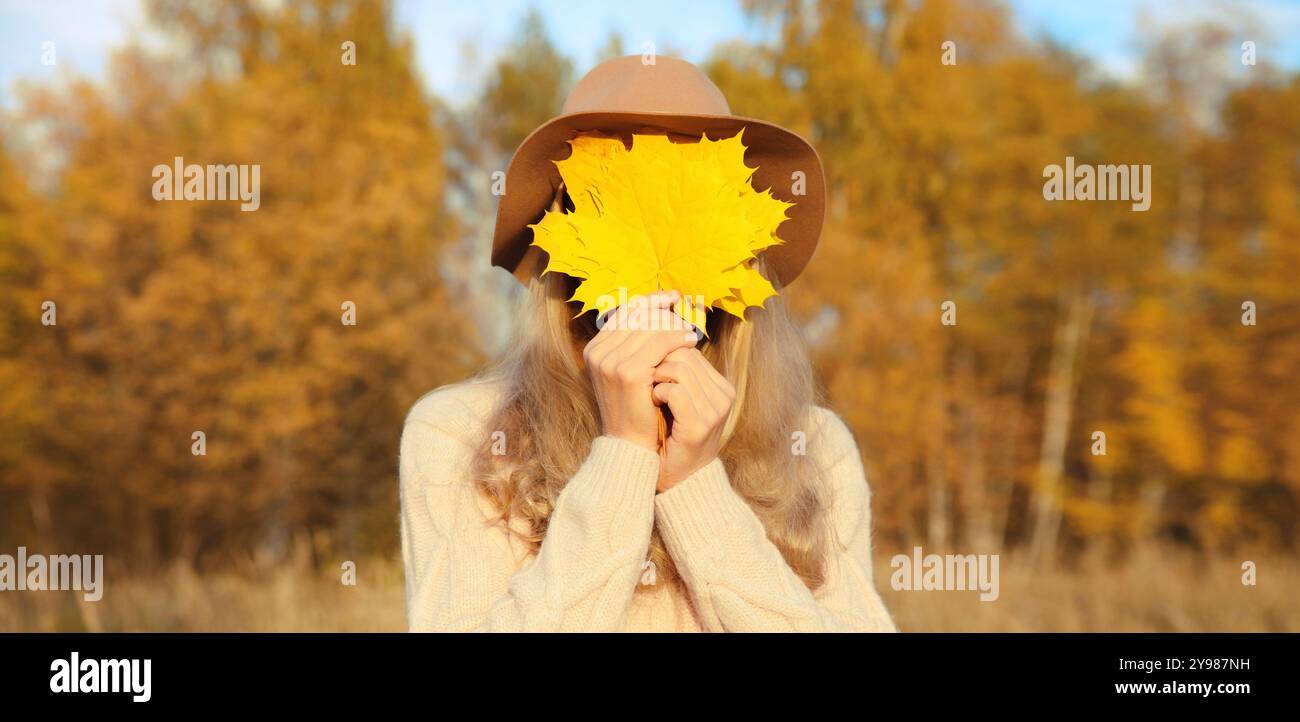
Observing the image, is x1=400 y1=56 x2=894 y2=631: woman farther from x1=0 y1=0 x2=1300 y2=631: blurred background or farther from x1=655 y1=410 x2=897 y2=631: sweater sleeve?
x1=0 y1=0 x2=1300 y2=631: blurred background

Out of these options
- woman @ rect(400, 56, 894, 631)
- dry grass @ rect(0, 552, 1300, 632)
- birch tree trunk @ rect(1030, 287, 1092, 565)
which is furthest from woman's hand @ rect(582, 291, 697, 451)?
birch tree trunk @ rect(1030, 287, 1092, 565)

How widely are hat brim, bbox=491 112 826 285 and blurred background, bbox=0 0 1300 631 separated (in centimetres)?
1164

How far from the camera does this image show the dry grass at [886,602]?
10086 millimetres

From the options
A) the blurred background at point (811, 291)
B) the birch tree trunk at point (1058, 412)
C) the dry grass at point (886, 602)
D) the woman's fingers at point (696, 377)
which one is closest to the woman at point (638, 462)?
the woman's fingers at point (696, 377)

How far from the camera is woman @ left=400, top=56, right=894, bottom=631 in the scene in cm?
217

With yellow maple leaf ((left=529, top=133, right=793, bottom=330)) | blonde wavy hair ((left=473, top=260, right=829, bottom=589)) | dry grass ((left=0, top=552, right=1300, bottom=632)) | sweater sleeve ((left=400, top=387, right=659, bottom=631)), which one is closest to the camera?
sweater sleeve ((left=400, top=387, right=659, bottom=631))

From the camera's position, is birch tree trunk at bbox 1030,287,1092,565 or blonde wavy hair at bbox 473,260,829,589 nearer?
blonde wavy hair at bbox 473,260,829,589

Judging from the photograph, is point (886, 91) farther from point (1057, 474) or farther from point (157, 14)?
point (157, 14)

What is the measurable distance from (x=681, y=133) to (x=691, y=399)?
1.88ft

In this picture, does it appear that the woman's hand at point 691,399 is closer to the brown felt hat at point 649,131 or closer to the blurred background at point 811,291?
the brown felt hat at point 649,131

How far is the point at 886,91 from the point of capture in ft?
63.5

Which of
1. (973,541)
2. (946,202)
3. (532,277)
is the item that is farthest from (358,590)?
(946,202)

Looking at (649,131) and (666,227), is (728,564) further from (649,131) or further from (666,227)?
(649,131)

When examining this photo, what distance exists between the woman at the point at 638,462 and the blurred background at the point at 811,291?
459 inches
